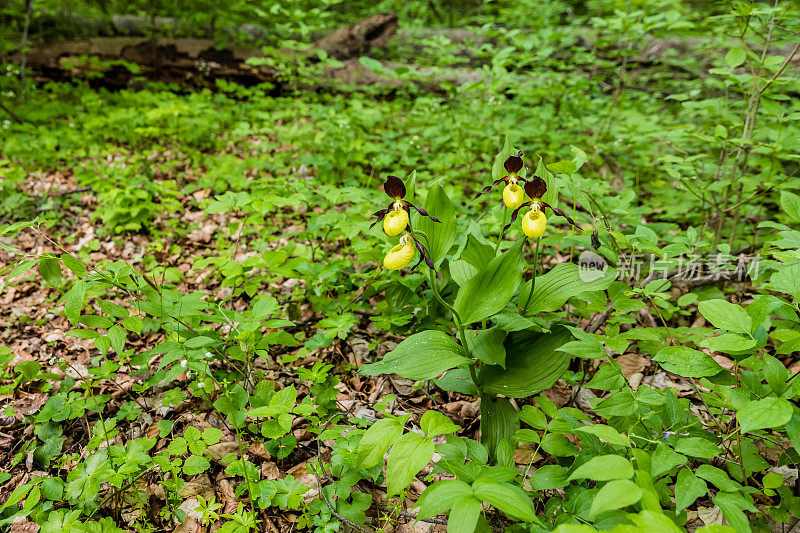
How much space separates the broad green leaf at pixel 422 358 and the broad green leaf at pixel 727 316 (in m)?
0.80

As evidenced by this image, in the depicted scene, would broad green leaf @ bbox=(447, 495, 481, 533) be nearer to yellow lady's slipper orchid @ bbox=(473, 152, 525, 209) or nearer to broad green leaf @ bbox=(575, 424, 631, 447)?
broad green leaf @ bbox=(575, 424, 631, 447)

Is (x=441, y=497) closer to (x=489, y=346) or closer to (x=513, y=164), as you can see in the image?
(x=489, y=346)

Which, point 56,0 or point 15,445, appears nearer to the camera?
point 15,445

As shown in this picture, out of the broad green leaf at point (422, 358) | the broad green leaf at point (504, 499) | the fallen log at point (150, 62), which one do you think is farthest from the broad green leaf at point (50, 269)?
the fallen log at point (150, 62)

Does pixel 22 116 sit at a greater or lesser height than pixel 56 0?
lesser

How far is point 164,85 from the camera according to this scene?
637 centimetres

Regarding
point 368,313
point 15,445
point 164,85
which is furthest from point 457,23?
point 15,445

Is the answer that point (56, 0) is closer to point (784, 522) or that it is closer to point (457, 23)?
point (457, 23)

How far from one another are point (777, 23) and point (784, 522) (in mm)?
2737

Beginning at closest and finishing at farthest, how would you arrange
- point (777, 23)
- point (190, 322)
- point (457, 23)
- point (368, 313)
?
point (190, 322) < point (777, 23) < point (368, 313) < point (457, 23)

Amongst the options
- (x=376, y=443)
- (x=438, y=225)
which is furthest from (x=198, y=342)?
(x=438, y=225)

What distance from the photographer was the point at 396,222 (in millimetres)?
1583

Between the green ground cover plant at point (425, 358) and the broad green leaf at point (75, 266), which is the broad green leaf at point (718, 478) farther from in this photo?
A: the broad green leaf at point (75, 266)

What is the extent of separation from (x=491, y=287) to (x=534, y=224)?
302 mm
